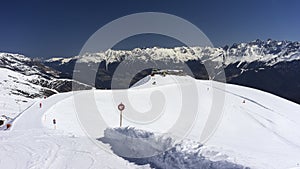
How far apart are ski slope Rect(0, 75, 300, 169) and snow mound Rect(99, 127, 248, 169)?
0.46m

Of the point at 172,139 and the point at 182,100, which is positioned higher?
the point at 182,100

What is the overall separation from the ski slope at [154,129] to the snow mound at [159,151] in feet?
1.50

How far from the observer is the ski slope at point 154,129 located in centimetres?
1370

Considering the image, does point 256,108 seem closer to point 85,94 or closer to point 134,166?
point 85,94


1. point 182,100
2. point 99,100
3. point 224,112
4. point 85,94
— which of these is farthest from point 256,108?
point 85,94

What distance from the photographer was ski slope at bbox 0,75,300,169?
13.7 meters

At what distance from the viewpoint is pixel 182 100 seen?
4441cm

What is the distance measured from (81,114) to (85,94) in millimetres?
13624

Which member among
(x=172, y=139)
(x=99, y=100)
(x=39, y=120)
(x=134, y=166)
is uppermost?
(x=99, y=100)

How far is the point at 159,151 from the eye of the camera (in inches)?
575

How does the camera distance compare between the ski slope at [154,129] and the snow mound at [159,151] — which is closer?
the snow mound at [159,151]

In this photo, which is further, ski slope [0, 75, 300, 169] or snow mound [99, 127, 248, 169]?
ski slope [0, 75, 300, 169]

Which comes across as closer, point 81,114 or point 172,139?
point 172,139

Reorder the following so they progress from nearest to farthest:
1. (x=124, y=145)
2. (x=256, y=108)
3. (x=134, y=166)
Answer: (x=134, y=166), (x=124, y=145), (x=256, y=108)
